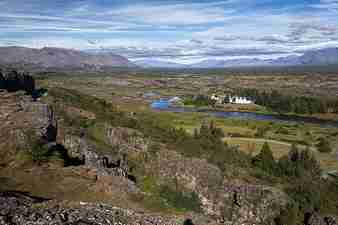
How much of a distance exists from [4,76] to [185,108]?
93.8m

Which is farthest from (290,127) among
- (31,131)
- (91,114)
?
(31,131)

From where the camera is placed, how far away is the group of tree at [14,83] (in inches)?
2510

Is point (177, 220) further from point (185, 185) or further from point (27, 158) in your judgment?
point (185, 185)

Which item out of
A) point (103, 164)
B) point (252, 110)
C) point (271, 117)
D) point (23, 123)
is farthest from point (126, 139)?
point (252, 110)

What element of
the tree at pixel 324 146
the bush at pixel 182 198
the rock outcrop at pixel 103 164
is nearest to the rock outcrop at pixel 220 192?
the bush at pixel 182 198

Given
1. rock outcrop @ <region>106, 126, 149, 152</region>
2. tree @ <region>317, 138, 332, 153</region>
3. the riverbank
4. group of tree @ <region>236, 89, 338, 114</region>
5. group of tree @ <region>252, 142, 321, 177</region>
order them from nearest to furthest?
rock outcrop @ <region>106, 126, 149, 152</region> → group of tree @ <region>252, 142, 321, 177</region> → tree @ <region>317, 138, 332, 153</region> → the riverbank → group of tree @ <region>236, 89, 338, 114</region>

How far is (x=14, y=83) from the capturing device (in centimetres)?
6694

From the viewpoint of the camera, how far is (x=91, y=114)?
177 feet

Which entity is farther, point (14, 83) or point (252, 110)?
point (252, 110)

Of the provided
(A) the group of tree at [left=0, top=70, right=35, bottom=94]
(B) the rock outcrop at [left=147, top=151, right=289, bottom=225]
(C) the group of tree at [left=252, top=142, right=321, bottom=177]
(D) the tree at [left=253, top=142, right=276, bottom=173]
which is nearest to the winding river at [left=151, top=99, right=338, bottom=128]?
(C) the group of tree at [left=252, top=142, right=321, bottom=177]

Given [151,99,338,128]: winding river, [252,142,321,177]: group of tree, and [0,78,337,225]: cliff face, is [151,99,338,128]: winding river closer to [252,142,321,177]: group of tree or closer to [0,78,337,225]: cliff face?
[252,142,321,177]: group of tree

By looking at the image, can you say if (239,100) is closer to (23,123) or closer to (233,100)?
(233,100)

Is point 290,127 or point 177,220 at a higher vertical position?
point 177,220

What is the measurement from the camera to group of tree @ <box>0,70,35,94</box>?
63750 millimetres
